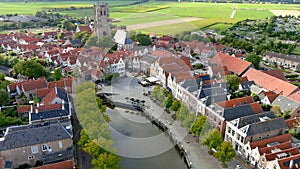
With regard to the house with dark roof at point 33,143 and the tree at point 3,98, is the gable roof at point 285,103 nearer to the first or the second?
the house with dark roof at point 33,143

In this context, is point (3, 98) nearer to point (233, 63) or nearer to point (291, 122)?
point (291, 122)

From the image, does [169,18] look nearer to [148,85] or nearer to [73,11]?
[148,85]

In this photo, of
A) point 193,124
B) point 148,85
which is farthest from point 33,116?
point 148,85

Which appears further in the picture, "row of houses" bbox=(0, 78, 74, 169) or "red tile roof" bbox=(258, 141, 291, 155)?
"red tile roof" bbox=(258, 141, 291, 155)

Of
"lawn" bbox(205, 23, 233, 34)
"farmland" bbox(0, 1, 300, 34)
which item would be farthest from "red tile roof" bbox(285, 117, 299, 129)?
"lawn" bbox(205, 23, 233, 34)

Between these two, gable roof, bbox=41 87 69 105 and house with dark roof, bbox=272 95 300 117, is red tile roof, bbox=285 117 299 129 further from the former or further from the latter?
gable roof, bbox=41 87 69 105
